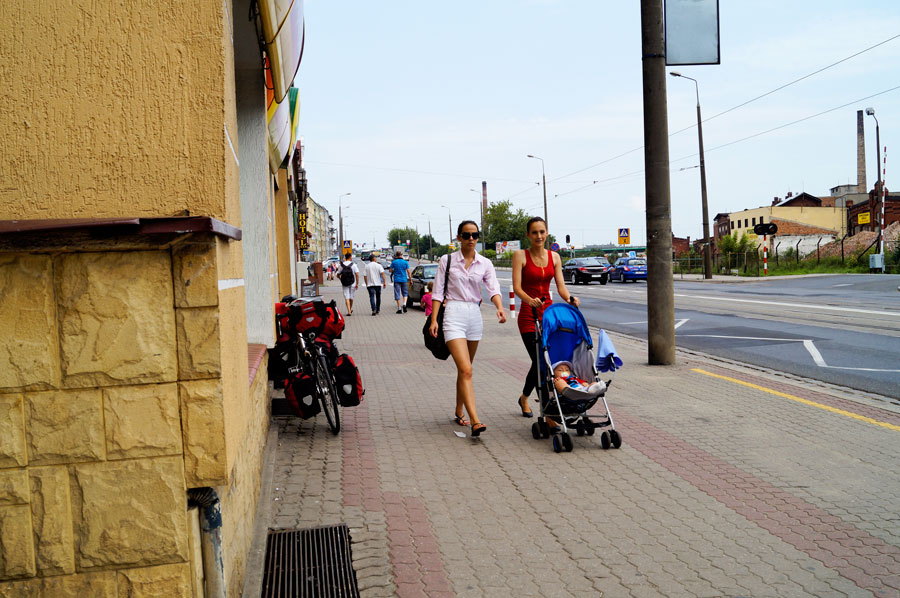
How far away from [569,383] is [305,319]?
93.8 inches

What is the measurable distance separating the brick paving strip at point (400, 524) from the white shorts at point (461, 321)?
1156 millimetres

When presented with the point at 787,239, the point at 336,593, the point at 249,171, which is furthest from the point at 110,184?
the point at 787,239

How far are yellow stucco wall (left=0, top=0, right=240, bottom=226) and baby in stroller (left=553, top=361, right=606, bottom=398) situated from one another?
12.2ft

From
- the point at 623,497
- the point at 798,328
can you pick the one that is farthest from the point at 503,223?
the point at 623,497

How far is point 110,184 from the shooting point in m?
2.95

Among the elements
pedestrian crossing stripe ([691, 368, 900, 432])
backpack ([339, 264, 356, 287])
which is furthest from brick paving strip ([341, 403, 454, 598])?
backpack ([339, 264, 356, 287])

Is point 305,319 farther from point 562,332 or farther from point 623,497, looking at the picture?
point 623,497

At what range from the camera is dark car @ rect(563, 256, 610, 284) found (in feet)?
134

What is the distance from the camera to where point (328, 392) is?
6.72m

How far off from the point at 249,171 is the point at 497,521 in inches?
176

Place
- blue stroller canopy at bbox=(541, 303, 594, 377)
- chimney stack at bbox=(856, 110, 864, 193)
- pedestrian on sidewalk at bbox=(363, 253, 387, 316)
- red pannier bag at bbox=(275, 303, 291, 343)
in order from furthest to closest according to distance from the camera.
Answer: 1. chimney stack at bbox=(856, 110, 864, 193)
2. pedestrian on sidewalk at bbox=(363, 253, 387, 316)
3. red pannier bag at bbox=(275, 303, 291, 343)
4. blue stroller canopy at bbox=(541, 303, 594, 377)

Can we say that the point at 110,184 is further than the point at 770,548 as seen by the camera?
No

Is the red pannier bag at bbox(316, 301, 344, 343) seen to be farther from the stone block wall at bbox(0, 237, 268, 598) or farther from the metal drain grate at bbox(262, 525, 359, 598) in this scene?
the stone block wall at bbox(0, 237, 268, 598)

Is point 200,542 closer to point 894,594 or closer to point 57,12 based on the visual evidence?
point 57,12
